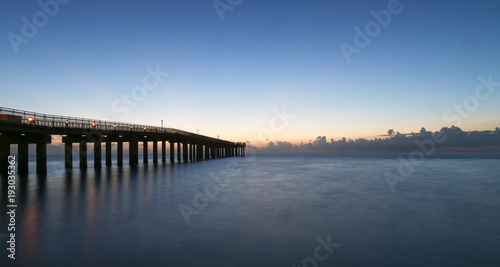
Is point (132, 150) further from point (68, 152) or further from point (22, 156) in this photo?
point (22, 156)

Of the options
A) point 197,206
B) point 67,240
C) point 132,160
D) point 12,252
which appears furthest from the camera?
point 132,160

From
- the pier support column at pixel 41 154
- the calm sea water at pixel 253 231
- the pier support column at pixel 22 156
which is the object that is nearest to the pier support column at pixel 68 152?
the pier support column at pixel 22 156

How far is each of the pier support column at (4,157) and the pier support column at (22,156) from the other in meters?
1.26

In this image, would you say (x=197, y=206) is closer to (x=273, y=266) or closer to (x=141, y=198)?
(x=141, y=198)

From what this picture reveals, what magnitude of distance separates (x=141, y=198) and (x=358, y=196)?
54.5 feet

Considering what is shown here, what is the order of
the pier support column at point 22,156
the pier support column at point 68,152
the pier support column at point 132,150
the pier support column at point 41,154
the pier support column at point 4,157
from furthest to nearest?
the pier support column at point 132,150
the pier support column at point 68,152
the pier support column at point 4,157
the pier support column at point 22,156
the pier support column at point 41,154

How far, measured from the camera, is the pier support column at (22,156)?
39.0 metres

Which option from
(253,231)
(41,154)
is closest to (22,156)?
(41,154)

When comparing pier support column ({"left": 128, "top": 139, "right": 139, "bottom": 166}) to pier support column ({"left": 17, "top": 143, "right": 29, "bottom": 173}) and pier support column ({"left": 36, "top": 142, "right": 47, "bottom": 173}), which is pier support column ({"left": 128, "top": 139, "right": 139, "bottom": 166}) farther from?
pier support column ({"left": 36, "top": 142, "right": 47, "bottom": 173})

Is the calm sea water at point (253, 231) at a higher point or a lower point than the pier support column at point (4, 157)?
lower

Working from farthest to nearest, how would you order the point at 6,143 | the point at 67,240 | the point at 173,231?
the point at 6,143 → the point at 173,231 → the point at 67,240

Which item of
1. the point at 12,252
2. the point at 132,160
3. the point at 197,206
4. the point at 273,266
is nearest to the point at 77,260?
the point at 12,252

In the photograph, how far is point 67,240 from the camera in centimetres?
1195

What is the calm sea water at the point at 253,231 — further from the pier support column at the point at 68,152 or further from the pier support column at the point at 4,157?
the pier support column at the point at 68,152
